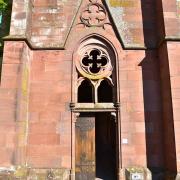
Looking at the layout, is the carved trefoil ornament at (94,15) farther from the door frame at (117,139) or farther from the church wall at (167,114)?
the door frame at (117,139)

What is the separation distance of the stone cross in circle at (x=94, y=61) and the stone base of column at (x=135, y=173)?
13.1 ft

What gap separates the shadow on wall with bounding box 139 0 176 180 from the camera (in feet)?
33.5

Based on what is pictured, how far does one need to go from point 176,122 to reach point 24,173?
5.31 metres

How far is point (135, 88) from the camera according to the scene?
36.0 feet

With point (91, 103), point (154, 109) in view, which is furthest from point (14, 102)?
point (154, 109)

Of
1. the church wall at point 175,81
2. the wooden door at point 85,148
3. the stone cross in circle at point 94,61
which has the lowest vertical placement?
the wooden door at point 85,148

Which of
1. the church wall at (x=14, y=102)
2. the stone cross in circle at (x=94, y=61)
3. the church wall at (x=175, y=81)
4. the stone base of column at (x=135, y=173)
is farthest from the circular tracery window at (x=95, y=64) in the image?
the stone base of column at (x=135, y=173)

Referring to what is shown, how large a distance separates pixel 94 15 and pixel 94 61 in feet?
6.09

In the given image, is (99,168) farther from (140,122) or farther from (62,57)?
(62,57)

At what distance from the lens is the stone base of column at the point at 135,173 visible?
1014cm

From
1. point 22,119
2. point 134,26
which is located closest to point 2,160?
point 22,119

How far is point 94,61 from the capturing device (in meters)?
11.8

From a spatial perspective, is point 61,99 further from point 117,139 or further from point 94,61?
point 117,139

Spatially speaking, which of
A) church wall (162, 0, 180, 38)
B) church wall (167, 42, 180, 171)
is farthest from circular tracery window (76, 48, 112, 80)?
church wall (162, 0, 180, 38)
